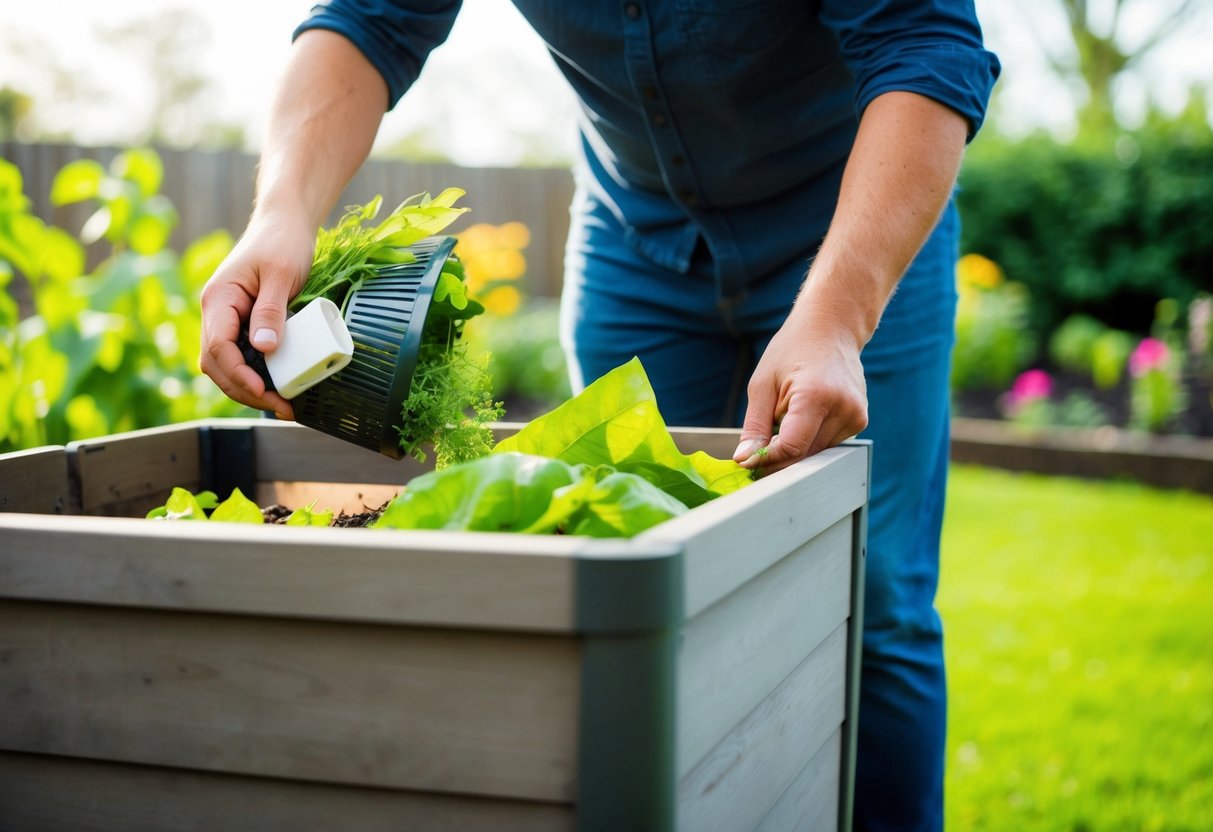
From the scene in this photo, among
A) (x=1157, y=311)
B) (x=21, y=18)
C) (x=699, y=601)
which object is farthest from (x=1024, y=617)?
(x=21, y=18)

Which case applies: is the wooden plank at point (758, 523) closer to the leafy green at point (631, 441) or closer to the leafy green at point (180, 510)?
the leafy green at point (631, 441)

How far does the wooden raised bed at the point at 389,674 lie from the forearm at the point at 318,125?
0.59m

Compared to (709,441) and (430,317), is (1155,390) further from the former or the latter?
(430,317)

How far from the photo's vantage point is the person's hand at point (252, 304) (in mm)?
1068

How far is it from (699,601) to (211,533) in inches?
13.4

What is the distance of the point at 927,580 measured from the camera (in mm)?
1515

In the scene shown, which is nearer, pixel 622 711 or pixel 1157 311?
pixel 622 711

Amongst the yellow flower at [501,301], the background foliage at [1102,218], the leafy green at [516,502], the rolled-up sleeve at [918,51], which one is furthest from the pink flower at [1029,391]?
the leafy green at [516,502]

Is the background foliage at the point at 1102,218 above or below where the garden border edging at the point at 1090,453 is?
above

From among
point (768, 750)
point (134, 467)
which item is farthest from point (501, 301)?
point (768, 750)

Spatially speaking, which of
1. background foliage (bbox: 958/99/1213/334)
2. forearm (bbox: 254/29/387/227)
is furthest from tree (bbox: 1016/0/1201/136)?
forearm (bbox: 254/29/387/227)

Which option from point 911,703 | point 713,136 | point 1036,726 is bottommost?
point 1036,726

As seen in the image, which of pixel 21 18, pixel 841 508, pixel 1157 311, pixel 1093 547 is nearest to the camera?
pixel 841 508

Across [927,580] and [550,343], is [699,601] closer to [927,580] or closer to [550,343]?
[927,580]
